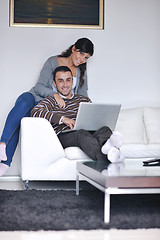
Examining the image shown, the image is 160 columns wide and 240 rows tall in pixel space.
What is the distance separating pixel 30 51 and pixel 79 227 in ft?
9.69

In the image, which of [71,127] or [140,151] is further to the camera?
[71,127]

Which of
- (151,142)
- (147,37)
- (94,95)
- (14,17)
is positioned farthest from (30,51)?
(151,142)

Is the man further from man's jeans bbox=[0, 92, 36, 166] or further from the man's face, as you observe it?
man's jeans bbox=[0, 92, 36, 166]

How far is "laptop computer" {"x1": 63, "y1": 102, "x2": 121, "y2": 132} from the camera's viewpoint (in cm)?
334

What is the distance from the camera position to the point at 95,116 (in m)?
3.42

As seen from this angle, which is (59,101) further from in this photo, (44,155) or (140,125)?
(140,125)

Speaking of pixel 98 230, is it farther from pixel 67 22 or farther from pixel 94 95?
pixel 67 22

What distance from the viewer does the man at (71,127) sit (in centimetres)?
269

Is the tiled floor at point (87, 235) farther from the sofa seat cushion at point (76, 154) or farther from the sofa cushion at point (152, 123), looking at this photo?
the sofa cushion at point (152, 123)

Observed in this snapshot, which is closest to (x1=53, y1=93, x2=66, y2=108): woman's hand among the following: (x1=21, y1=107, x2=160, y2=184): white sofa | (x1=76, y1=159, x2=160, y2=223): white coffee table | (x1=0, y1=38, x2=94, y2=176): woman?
(x1=0, y1=38, x2=94, y2=176): woman

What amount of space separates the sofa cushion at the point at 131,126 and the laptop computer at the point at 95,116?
578 mm

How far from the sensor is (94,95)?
4.58 metres

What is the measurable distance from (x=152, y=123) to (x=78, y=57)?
1.11 m

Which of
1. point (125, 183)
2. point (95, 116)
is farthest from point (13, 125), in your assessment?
point (125, 183)
